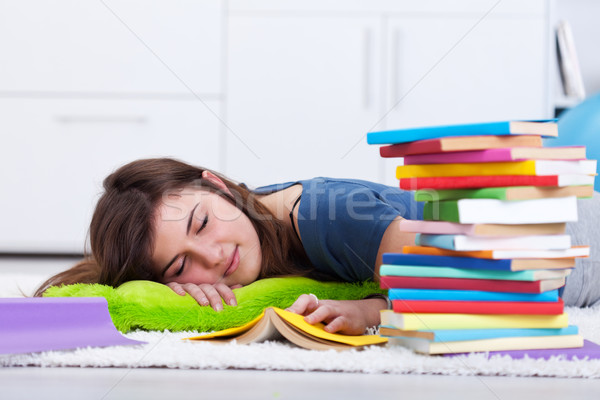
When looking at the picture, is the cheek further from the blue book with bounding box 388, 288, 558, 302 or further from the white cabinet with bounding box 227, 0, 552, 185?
the white cabinet with bounding box 227, 0, 552, 185

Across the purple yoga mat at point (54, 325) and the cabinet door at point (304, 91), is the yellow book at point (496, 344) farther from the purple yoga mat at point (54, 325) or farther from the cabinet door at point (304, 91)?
the cabinet door at point (304, 91)

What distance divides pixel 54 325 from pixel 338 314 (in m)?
0.41

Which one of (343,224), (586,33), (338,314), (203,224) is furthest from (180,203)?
(586,33)

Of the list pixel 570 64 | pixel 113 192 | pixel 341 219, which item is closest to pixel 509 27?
pixel 570 64

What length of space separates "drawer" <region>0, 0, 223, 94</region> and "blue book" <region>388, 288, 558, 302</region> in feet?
6.27

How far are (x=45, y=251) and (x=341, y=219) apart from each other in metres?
1.83

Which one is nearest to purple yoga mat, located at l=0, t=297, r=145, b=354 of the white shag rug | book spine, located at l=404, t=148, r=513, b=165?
the white shag rug

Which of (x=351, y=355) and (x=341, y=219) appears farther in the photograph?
(x=341, y=219)

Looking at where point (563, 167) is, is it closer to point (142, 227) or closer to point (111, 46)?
point (142, 227)

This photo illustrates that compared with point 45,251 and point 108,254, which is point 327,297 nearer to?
point 108,254

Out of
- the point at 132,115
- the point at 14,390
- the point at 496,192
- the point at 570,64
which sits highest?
the point at 570,64

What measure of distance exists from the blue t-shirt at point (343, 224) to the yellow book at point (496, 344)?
378mm

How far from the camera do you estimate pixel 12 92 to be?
2.61 m

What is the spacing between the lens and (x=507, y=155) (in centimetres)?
77
